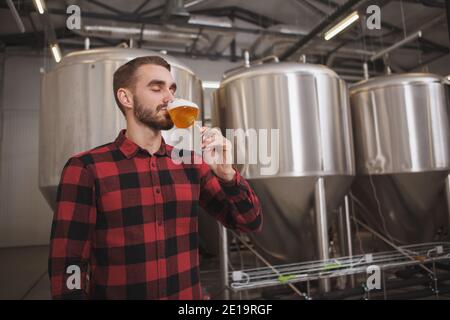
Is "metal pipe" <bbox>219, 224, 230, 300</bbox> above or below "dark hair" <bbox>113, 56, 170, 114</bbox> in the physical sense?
below

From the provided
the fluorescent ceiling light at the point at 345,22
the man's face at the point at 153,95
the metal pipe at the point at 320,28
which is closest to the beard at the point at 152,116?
the man's face at the point at 153,95

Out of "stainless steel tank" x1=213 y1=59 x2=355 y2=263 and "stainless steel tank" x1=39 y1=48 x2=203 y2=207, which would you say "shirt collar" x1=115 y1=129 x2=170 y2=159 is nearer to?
"stainless steel tank" x1=39 y1=48 x2=203 y2=207

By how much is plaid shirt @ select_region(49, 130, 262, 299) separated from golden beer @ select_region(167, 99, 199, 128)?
140 mm

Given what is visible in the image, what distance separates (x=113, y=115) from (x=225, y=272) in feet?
3.78

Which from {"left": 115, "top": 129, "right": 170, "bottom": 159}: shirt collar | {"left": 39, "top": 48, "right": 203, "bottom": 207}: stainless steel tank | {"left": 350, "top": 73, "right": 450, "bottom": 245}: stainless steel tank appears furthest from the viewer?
{"left": 350, "top": 73, "right": 450, "bottom": 245}: stainless steel tank

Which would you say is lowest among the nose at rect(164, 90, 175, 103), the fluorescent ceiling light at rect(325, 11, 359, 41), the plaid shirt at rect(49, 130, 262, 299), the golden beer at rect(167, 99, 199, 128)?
the plaid shirt at rect(49, 130, 262, 299)

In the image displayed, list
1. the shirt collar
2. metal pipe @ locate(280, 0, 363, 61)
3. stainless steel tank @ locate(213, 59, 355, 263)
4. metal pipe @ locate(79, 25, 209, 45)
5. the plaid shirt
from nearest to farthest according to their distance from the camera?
the plaid shirt → the shirt collar → stainless steel tank @ locate(213, 59, 355, 263) → metal pipe @ locate(280, 0, 363, 61) → metal pipe @ locate(79, 25, 209, 45)

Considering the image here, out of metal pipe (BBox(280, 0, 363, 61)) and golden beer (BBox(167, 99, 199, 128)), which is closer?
golden beer (BBox(167, 99, 199, 128))

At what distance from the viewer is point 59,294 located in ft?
2.92

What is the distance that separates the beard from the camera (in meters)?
0.98

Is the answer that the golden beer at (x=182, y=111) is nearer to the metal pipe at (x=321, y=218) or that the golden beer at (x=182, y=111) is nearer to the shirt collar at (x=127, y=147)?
the shirt collar at (x=127, y=147)

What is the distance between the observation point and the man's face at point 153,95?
0.98 m

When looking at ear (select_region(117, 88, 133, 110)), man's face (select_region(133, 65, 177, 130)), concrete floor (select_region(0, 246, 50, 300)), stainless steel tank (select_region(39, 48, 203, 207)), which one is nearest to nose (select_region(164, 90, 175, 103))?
man's face (select_region(133, 65, 177, 130))
